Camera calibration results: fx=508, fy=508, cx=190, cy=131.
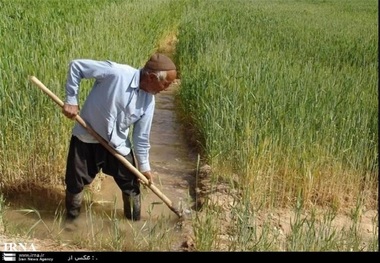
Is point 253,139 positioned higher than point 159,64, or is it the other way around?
point 159,64

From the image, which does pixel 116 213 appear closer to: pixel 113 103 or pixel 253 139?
pixel 113 103

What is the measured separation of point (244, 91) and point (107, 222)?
204cm

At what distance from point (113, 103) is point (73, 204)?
89cm

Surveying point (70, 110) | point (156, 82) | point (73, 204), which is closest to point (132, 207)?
point (73, 204)

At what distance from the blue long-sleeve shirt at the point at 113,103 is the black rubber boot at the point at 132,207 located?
1.21 ft

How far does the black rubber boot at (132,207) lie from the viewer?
380 centimetres

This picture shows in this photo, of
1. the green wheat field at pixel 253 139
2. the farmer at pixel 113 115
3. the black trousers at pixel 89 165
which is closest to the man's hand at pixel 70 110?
the farmer at pixel 113 115

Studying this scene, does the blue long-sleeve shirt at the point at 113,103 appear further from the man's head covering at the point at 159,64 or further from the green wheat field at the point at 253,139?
the green wheat field at the point at 253,139

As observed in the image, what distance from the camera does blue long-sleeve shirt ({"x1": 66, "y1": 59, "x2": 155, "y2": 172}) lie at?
10.8 ft

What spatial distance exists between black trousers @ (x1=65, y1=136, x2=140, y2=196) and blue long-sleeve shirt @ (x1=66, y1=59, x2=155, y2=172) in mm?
86

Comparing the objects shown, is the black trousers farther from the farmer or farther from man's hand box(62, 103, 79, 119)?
man's hand box(62, 103, 79, 119)

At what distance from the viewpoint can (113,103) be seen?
10.9 ft

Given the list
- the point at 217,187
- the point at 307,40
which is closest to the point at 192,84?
the point at 217,187
